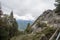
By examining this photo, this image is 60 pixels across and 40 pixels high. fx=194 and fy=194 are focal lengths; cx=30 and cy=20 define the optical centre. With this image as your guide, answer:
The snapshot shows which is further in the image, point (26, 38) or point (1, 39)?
point (26, 38)

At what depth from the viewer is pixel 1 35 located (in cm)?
3172

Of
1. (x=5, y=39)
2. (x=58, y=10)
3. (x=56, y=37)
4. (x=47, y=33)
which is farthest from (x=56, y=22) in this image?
(x=5, y=39)

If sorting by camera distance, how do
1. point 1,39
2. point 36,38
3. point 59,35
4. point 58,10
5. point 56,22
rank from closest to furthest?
1. point 1,39
2. point 59,35
3. point 36,38
4. point 56,22
5. point 58,10

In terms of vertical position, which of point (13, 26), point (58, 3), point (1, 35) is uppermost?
point (58, 3)

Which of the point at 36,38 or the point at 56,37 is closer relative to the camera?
the point at 56,37

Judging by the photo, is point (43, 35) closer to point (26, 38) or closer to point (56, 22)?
point (26, 38)

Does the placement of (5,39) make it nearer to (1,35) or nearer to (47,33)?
(1,35)

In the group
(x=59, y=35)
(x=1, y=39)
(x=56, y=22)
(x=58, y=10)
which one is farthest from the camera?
(x=58, y=10)

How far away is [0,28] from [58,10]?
2463 centimetres

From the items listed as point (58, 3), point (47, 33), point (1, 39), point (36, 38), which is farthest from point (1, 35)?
point (58, 3)

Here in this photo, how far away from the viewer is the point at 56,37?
3712cm

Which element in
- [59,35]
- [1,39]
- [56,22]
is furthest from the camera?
[56,22]

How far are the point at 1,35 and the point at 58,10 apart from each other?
81.7ft

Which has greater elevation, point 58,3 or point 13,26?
point 58,3
